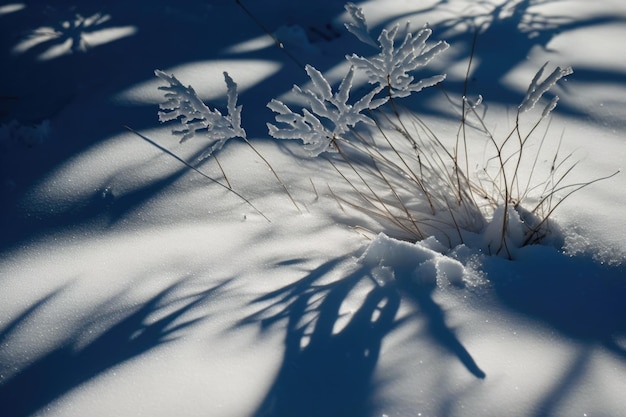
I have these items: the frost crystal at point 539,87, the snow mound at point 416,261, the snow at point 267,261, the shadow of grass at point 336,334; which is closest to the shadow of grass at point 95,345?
the snow at point 267,261

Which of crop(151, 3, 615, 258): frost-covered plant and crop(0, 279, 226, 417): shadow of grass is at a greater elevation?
crop(151, 3, 615, 258): frost-covered plant

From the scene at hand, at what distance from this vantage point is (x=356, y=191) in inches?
61.7

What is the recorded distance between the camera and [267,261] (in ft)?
4.48

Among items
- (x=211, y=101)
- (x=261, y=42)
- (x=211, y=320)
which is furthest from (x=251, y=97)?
(x=211, y=320)

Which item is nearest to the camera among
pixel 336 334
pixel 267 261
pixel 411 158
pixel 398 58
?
pixel 336 334

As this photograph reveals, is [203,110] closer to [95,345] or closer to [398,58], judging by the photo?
[398,58]

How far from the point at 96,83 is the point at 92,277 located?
0.95 metres

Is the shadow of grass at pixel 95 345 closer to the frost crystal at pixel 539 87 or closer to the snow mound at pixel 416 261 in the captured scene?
the snow mound at pixel 416 261

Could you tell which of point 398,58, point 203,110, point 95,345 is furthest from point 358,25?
point 95,345

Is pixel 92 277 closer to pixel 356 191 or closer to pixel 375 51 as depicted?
pixel 356 191

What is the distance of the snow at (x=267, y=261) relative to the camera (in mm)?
1024

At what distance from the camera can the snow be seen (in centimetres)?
102

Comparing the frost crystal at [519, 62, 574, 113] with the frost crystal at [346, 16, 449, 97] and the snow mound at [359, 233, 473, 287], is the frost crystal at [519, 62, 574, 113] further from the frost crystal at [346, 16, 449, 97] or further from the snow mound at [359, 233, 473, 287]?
the snow mound at [359, 233, 473, 287]

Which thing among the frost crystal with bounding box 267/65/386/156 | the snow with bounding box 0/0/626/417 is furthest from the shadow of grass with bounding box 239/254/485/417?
the frost crystal with bounding box 267/65/386/156
